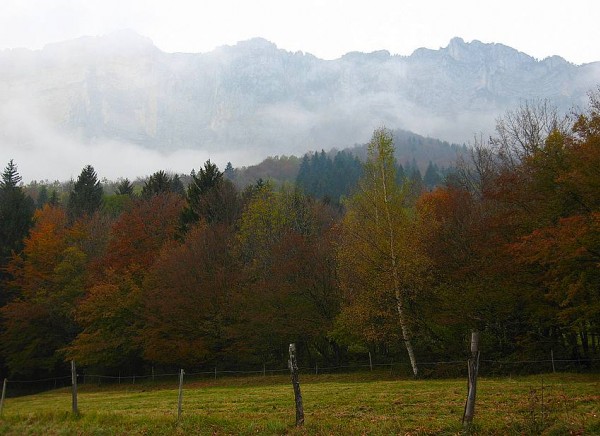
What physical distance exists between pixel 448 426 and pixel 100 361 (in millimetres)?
34717

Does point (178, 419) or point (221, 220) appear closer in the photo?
point (178, 419)

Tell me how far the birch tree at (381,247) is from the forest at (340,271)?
3.3 inches

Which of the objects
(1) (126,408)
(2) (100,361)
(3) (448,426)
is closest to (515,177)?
(3) (448,426)

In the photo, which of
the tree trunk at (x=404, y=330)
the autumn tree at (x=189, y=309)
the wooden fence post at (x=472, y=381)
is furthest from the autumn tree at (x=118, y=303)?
the wooden fence post at (x=472, y=381)

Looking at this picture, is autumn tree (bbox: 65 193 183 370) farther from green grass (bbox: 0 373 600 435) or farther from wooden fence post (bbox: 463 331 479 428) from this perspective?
wooden fence post (bbox: 463 331 479 428)

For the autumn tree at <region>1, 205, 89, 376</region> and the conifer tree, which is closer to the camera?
the autumn tree at <region>1, 205, 89, 376</region>

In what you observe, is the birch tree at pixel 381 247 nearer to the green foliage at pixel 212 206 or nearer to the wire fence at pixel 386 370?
the wire fence at pixel 386 370

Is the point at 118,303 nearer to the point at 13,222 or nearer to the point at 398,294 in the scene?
the point at 398,294

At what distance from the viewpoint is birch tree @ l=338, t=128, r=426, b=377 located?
1017 inches

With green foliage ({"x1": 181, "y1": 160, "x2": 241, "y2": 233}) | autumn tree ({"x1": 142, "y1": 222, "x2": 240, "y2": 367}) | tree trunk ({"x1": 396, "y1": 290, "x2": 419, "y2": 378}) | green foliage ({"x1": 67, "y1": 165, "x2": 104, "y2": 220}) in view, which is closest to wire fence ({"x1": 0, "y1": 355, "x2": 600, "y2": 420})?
tree trunk ({"x1": 396, "y1": 290, "x2": 419, "y2": 378})

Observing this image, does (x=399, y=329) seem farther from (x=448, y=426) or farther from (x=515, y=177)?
(x=448, y=426)

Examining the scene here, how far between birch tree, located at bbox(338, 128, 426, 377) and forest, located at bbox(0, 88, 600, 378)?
9cm

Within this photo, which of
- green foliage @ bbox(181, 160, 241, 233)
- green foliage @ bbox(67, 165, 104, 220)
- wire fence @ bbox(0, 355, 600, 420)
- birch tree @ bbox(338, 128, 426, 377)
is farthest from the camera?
green foliage @ bbox(67, 165, 104, 220)

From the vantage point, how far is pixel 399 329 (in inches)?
1066
